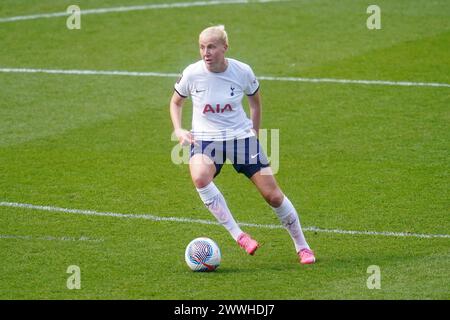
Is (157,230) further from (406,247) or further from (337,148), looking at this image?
(337,148)

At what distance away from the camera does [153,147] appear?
14000 mm

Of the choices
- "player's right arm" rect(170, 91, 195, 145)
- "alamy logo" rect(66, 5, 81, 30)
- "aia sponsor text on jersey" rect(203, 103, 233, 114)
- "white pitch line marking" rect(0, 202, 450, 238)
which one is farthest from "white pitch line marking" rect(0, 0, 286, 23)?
"aia sponsor text on jersey" rect(203, 103, 233, 114)

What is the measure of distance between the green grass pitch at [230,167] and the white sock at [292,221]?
0.19 meters

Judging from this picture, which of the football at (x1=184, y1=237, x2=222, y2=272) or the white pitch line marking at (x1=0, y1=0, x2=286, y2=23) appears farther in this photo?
the white pitch line marking at (x1=0, y1=0, x2=286, y2=23)

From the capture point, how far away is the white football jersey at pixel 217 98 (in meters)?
9.68

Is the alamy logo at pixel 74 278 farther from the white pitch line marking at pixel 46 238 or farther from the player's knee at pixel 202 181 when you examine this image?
the player's knee at pixel 202 181

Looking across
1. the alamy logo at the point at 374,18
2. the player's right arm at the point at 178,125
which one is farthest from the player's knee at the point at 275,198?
the alamy logo at the point at 374,18

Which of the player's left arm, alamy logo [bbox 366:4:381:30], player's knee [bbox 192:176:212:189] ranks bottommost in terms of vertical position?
player's knee [bbox 192:176:212:189]

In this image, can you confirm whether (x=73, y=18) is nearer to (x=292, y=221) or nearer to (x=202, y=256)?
(x=292, y=221)

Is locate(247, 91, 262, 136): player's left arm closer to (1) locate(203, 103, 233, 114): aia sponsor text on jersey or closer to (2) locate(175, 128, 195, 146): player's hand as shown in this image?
(1) locate(203, 103, 233, 114): aia sponsor text on jersey

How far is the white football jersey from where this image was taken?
31.8 feet

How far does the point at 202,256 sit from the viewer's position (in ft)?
31.0

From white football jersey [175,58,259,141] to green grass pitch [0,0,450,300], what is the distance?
1.22 m

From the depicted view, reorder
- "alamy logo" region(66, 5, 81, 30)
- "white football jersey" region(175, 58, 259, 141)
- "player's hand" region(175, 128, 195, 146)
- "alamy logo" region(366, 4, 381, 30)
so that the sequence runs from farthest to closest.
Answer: "alamy logo" region(66, 5, 81, 30)
"alamy logo" region(366, 4, 381, 30)
"white football jersey" region(175, 58, 259, 141)
"player's hand" region(175, 128, 195, 146)
